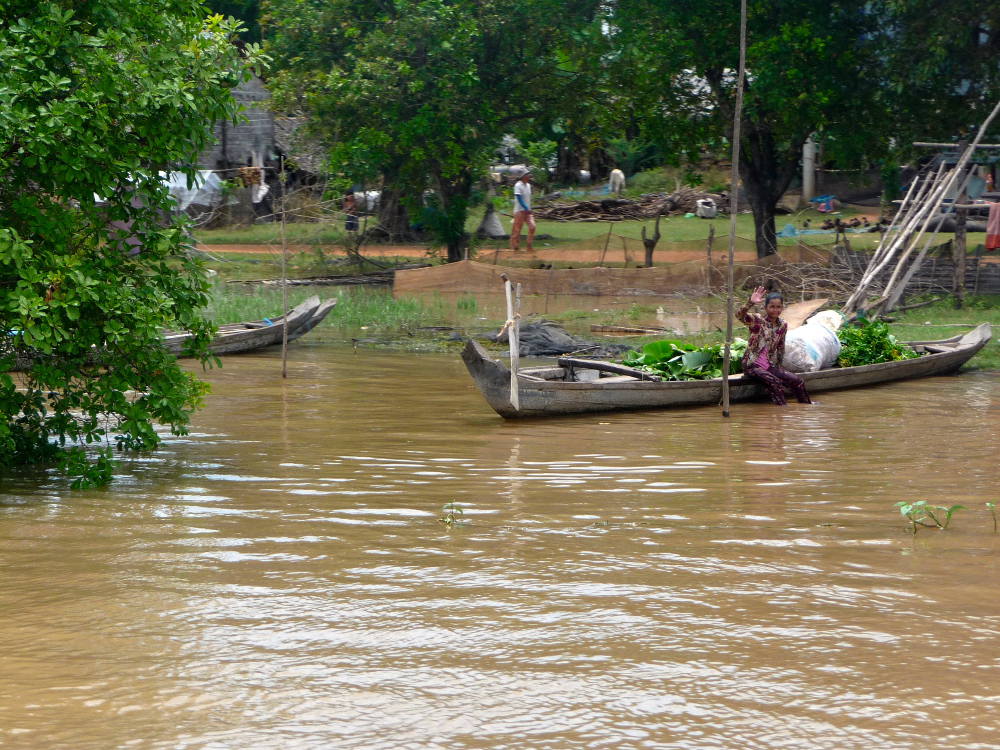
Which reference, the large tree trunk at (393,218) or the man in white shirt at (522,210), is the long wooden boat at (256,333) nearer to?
the man in white shirt at (522,210)

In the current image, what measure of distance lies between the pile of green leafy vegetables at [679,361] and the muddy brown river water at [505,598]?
5.91 feet

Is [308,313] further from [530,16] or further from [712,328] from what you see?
[530,16]

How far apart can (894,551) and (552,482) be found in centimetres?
216

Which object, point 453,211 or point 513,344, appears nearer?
point 513,344

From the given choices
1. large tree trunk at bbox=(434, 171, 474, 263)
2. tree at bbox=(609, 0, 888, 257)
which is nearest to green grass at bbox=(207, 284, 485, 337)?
large tree trunk at bbox=(434, 171, 474, 263)

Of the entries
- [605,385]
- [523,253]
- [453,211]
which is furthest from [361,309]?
[605,385]

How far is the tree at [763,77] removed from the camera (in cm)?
1653

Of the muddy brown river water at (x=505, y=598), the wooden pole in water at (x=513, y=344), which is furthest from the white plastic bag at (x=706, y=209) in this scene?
the muddy brown river water at (x=505, y=598)

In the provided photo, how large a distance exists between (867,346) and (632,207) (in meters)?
14.9

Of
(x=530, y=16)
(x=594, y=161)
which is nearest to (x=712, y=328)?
(x=530, y=16)

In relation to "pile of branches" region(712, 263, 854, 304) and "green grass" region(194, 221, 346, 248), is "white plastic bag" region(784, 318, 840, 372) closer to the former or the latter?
"pile of branches" region(712, 263, 854, 304)

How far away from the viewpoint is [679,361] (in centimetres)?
1020

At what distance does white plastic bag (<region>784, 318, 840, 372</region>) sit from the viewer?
10641 mm

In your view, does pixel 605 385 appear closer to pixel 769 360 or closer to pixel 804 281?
pixel 769 360
